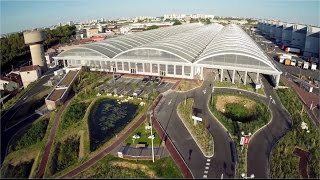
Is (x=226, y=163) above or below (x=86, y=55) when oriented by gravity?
below

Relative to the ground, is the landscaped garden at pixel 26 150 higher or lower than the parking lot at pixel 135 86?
lower

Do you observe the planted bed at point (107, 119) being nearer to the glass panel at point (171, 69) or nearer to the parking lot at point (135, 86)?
the parking lot at point (135, 86)

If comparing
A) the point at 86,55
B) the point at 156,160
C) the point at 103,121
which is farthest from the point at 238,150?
the point at 86,55

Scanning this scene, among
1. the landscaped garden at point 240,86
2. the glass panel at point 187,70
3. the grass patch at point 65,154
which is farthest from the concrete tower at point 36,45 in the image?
the landscaped garden at point 240,86

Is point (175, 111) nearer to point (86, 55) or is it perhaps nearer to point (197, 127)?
point (197, 127)

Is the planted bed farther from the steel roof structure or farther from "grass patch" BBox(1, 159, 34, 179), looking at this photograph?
the steel roof structure

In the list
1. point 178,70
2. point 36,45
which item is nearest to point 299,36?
point 178,70
